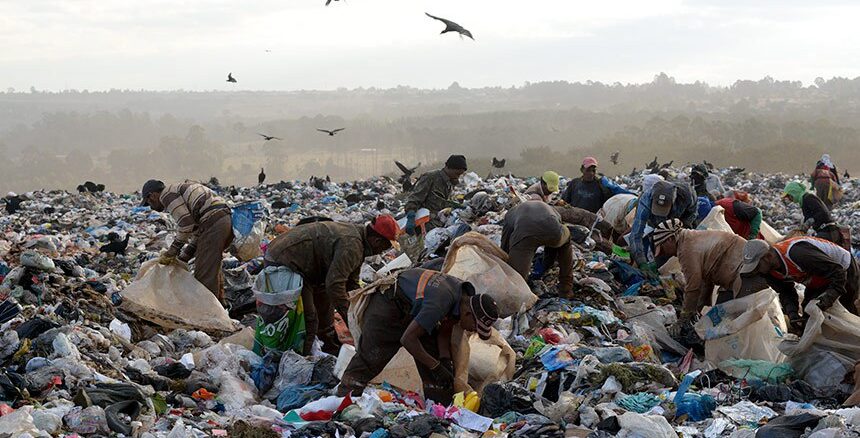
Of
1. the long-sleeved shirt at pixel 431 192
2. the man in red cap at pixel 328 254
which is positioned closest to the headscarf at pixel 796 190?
the long-sleeved shirt at pixel 431 192

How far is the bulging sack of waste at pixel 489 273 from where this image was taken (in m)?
6.44

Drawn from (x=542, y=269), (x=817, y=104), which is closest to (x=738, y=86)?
(x=817, y=104)

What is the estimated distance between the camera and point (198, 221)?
6938 mm

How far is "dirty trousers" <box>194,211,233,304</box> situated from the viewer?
6938 mm

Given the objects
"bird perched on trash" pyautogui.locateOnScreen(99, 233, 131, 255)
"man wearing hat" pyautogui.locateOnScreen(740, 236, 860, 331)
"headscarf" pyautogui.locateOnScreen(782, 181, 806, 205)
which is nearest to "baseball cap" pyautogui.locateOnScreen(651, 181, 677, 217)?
"man wearing hat" pyautogui.locateOnScreen(740, 236, 860, 331)

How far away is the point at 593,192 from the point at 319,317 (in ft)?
12.5

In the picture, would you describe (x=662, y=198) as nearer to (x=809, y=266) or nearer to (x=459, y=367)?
(x=809, y=266)

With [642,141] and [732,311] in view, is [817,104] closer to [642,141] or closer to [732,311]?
[642,141]

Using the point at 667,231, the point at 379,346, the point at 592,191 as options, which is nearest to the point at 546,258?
the point at 667,231

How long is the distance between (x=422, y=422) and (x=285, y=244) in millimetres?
1905

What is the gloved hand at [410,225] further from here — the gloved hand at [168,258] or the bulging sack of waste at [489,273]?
the gloved hand at [168,258]

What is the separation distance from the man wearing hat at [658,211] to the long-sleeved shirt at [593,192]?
4.03 ft

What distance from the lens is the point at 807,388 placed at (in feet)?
16.4

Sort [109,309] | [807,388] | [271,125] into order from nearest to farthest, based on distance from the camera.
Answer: [807,388] < [109,309] < [271,125]
